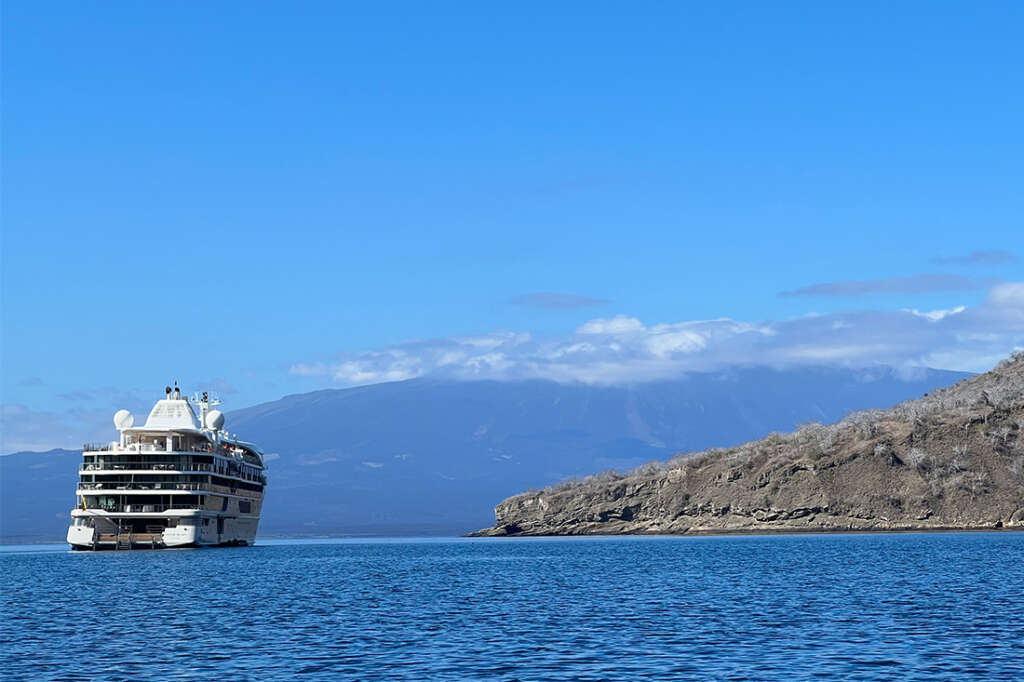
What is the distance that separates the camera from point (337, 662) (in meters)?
48.3

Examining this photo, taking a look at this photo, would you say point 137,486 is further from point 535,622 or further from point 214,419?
point 535,622

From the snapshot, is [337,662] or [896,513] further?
[896,513]

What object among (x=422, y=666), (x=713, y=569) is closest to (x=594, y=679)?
(x=422, y=666)

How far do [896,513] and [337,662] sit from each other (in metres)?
161

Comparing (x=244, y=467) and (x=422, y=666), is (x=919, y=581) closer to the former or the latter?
(x=422, y=666)

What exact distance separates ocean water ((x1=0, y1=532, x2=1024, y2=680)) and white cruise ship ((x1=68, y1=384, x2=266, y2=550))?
33139mm

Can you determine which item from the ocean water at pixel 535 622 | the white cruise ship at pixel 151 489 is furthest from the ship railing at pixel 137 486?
the ocean water at pixel 535 622

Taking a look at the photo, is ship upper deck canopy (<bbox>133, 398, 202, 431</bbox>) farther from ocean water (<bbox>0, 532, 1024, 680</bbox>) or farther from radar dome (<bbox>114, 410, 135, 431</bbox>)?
ocean water (<bbox>0, 532, 1024, 680</bbox>)

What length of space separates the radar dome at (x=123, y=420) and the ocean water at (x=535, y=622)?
42.1m

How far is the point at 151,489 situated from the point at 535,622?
91.4 m

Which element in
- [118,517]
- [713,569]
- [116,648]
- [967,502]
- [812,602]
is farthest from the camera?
[967,502]

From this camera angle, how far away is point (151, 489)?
469 ft

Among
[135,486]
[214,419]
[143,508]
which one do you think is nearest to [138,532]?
[143,508]

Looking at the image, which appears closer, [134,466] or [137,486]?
[137,486]
